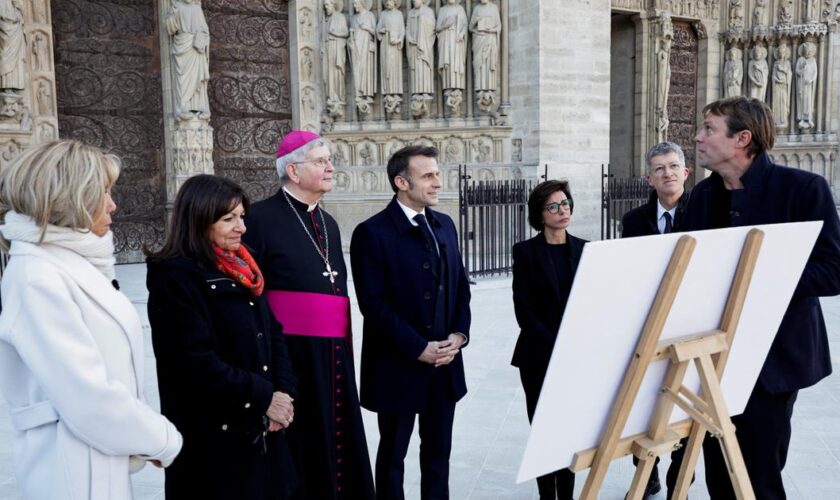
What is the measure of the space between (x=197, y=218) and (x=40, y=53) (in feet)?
29.6

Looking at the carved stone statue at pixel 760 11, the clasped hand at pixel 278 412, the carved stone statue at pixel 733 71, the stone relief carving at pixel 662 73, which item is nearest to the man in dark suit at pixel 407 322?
the clasped hand at pixel 278 412

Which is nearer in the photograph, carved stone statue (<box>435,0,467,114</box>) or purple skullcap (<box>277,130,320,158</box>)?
purple skullcap (<box>277,130,320,158</box>)

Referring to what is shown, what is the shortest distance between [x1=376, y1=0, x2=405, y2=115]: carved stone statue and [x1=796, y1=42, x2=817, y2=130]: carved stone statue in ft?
26.4

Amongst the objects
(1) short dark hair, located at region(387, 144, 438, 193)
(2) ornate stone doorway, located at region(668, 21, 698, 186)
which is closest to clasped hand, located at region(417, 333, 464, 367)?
(1) short dark hair, located at region(387, 144, 438, 193)

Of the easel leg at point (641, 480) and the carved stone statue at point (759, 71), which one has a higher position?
the carved stone statue at point (759, 71)

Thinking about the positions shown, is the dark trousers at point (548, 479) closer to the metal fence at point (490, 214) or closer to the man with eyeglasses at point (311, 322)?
the man with eyeglasses at point (311, 322)

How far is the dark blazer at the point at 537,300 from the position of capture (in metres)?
3.18

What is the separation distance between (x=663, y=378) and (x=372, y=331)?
1.27 meters

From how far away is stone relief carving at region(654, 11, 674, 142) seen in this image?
45.1 ft

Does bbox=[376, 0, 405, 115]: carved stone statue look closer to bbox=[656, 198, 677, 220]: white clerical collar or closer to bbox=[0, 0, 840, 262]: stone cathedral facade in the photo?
bbox=[0, 0, 840, 262]: stone cathedral facade

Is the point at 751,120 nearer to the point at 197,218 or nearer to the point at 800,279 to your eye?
the point at 800,279

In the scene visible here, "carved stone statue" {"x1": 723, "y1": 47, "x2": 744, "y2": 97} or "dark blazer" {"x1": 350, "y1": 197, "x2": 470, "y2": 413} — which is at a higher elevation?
"carved stone statue" {"x1": 723, "y1": 47, "x2": 744, "y2": 97}

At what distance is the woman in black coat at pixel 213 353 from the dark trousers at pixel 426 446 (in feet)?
2.42

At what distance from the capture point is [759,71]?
14109 mm
